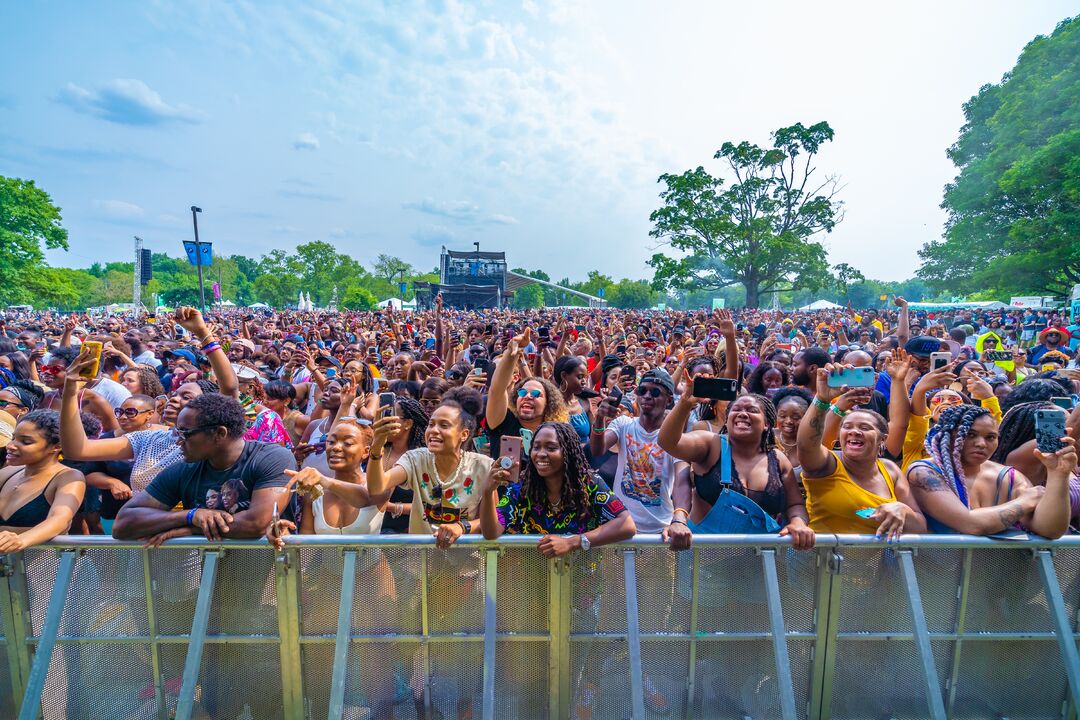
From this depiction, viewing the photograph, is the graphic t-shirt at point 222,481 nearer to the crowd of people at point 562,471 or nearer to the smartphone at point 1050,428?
the crowd of people at point 562,471

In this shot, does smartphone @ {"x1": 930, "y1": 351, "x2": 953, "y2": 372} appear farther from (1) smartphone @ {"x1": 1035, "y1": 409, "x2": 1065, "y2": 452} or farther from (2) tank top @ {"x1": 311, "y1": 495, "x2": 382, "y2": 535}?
(2) tank top @ {"x1": 311, "y1": 495, "x2": 382, "y2": 535}

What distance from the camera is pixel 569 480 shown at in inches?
113

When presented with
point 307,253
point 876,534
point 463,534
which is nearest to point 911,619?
A: point 876,534

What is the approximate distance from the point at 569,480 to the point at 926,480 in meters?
1.88

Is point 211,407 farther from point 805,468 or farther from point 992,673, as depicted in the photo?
point 992,673

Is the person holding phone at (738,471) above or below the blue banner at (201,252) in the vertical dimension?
below

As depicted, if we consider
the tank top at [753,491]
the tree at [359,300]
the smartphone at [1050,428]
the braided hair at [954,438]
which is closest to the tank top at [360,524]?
the tank top at [753,491]

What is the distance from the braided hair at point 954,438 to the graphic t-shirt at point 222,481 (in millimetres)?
3616

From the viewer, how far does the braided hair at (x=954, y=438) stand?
3.13 meters

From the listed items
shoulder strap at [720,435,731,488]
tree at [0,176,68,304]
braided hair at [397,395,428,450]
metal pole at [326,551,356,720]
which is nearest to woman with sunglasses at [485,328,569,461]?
braided hair at [397,395,428,450]

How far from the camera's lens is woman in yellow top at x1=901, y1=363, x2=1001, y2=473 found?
3.70 m

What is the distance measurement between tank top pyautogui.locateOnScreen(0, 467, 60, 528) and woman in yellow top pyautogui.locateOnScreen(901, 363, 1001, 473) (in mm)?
4968

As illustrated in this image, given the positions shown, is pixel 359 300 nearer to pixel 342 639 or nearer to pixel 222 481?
pixel 222 481

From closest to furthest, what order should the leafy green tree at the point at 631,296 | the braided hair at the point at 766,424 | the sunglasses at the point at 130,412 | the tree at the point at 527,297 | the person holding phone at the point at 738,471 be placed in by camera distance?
the person holding phone at the point at 738,471 < the braided hair at the point at 766,424 < the sunglasses at the point at 130,412 < the leafy green tree at the point at 631,296 < the tree at the point at 527,297
